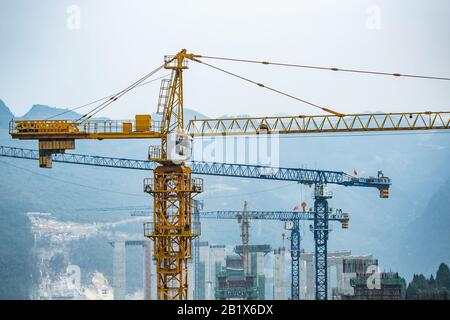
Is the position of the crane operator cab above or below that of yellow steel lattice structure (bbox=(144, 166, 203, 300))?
above

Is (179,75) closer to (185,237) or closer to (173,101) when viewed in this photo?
(173,101)

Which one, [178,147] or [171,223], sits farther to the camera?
[171,223]

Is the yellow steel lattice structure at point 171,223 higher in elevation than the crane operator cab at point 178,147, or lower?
lower

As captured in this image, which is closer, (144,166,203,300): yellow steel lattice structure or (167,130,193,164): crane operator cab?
(167,130,193,164): crane operator cab

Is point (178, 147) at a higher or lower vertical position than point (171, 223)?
higher

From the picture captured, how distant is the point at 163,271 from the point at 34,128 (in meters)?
22.3

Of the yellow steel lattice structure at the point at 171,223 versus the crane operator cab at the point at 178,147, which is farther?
the yellow steel lattice structure at the point at 171,223
